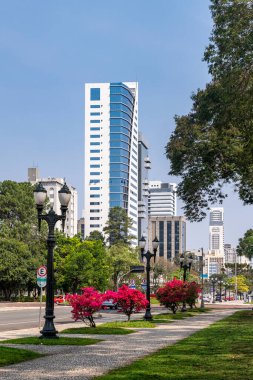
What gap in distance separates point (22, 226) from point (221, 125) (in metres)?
62.4

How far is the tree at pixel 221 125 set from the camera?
2447 centimetres

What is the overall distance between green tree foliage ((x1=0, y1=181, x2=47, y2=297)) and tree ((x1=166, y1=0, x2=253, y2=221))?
4834 centimetres

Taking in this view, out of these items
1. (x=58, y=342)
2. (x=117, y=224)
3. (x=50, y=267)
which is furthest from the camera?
(x=117, y=224)

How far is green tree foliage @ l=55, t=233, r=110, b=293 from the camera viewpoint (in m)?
85.6

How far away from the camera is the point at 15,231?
91.0m

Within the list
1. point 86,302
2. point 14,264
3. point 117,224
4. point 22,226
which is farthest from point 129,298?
point 117,224

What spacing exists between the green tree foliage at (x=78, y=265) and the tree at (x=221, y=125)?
44135 mm

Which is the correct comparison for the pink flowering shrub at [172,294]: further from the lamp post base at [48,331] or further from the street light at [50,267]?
the lamp post base at [48,331]

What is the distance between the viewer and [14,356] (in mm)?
15266

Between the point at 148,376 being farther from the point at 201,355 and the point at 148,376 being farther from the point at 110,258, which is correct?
the point at 110,258

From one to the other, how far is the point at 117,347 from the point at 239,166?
18.6m

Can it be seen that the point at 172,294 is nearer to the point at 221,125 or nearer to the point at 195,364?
the point at 221,125

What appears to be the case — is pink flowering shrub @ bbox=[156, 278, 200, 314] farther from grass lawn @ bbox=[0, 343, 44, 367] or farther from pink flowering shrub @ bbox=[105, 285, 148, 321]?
grass lawn @ bbox=[0, 343, 44, 367]

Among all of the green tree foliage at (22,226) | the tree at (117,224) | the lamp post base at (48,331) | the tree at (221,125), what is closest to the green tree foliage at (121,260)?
the green tree foliage at (22,226)
